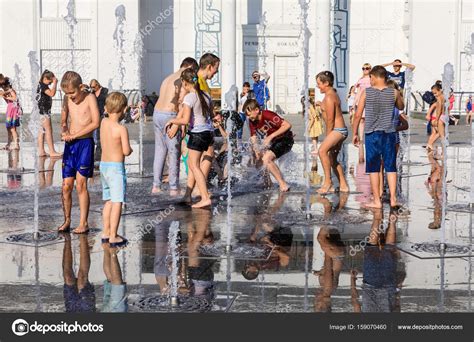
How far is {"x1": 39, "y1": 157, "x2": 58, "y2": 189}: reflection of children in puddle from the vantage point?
13.0 m

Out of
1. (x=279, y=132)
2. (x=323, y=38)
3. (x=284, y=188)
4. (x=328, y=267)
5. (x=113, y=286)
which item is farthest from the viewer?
(x=323, y=38)

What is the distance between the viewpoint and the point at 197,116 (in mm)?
10375

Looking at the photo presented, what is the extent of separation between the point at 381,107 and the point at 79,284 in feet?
15.5

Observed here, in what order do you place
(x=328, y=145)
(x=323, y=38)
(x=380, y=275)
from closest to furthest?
(x=380, y=275) < (x=328, y=145) < (x=323, y=38)

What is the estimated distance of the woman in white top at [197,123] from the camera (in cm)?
1015

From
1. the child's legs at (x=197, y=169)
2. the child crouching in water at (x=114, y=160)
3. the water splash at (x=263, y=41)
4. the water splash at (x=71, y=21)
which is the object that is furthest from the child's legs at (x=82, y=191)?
the water splash at (x=263, y=41)

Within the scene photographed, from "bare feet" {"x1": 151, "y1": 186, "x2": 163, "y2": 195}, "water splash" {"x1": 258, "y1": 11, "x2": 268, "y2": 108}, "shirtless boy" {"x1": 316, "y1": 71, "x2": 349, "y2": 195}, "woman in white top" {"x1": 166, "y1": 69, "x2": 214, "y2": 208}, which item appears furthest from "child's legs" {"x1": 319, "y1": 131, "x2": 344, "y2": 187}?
→ "water splash" {"x1": 258, "y1": 11, "x2": 268, "y2": 108}

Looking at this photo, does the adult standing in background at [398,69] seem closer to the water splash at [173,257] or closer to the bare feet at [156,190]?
the bare feet at [156,190]

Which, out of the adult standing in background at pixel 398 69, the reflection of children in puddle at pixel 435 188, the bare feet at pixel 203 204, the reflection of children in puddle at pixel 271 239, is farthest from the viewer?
the adult standing in background at pixel 398 69

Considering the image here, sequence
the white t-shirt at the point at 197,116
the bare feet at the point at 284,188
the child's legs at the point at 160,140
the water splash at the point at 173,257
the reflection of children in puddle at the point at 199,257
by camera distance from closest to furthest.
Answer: the water splash at the point at 173,257
the reflection of children in puddle at the point at 199,257
the white t-shirt at the point at 197,116
the child's legs at the point at 160,140
the bare feet at the point at 284,188

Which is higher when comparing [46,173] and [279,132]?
[279,132]

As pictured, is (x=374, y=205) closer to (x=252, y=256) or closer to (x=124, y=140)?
(x=252, y=256)

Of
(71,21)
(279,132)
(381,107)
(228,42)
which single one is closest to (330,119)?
(279,132)

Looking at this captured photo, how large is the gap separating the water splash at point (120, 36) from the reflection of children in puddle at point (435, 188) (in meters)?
18.8
